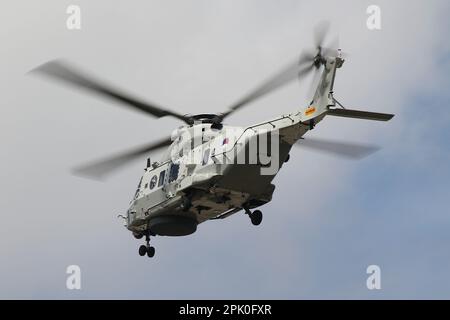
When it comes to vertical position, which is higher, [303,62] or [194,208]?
[303,62]

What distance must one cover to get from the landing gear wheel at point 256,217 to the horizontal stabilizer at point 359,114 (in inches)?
218

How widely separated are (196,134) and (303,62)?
592 cm

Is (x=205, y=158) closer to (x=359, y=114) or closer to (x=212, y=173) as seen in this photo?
(x=212, y=173)

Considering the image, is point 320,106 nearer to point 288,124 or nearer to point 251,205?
point 288,124

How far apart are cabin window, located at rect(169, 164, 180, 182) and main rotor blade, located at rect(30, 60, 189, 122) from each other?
204 centimetres

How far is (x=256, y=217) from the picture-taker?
44.9 meters

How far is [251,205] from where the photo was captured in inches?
1768

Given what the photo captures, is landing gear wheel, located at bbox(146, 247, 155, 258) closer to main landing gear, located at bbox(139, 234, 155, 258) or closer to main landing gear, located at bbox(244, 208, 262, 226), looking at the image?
main landing gear, located at bbox(139, 234, 155, 258)

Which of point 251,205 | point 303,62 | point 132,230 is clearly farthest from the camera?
point 132,230

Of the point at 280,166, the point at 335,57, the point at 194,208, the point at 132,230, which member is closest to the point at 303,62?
the point at 335,57

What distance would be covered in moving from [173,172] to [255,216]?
343cm

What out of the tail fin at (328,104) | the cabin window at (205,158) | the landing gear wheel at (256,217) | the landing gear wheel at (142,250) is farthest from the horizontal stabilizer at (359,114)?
the landing gear wheel at (142,250)

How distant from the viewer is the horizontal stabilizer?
4125 cm

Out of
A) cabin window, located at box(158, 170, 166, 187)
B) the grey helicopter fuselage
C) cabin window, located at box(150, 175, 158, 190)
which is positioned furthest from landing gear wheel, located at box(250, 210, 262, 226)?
cabin window, located at box(150, 175, 158, 190)
